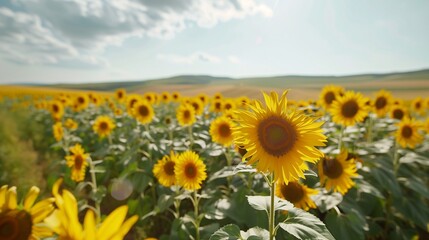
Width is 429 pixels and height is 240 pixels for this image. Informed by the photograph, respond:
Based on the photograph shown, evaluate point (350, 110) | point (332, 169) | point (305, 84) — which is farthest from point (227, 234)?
point (305, 84)

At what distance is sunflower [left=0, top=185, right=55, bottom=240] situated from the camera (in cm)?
132

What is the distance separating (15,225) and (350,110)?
14.7 feet

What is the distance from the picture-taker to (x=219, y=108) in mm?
8156

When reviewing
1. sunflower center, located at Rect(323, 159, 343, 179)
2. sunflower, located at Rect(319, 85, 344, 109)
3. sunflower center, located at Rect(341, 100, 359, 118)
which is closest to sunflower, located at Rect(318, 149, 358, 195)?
A: sunflower center, located at Rect(323, 159, 343, 179)

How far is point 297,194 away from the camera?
296cm

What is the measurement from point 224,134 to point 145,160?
1.55m

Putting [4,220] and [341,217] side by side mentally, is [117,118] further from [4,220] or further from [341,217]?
[4,220]

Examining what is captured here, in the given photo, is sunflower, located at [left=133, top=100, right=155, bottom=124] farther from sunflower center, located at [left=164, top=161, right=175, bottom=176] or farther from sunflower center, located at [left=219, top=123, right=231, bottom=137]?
sunflower center, located at [left=164, top=161, right=175, bottom=176]

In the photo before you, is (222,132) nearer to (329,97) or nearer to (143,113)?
(143,113)

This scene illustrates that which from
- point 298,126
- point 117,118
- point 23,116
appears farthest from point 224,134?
point 23,116

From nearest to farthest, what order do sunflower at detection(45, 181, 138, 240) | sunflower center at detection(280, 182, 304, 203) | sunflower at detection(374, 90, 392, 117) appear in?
1. sunflower at detection(45, 181, 138, 240)
2. sunflower center at detection(280, 182, 304, 203)
3. sunflower at detection(374, 90, 392, 117)

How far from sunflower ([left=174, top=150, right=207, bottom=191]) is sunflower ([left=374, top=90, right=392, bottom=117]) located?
15.2ft

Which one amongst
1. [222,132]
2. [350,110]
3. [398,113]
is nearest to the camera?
[222,132]

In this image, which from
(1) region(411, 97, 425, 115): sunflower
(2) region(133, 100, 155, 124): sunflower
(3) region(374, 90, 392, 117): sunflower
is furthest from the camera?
(1) region(411, 97, 425, 115): sunflower
